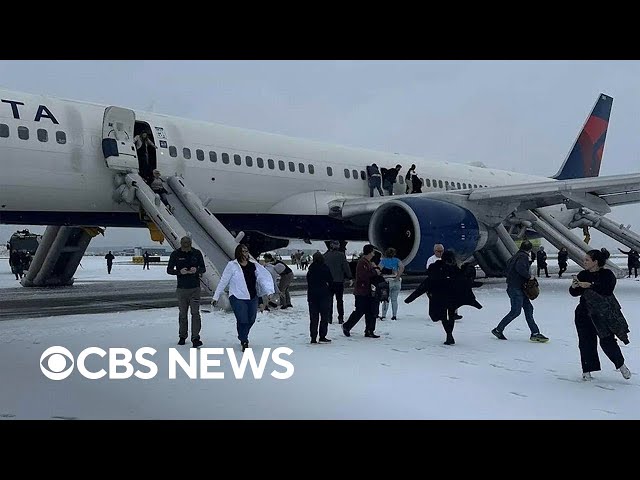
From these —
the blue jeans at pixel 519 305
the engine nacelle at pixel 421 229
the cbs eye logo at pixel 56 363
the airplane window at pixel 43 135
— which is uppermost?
the airplane window at pixel 43 135

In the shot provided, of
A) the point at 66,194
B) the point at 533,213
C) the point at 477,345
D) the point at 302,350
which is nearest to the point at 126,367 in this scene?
the point at 302,350

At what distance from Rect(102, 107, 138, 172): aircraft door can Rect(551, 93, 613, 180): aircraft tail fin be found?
18439mm

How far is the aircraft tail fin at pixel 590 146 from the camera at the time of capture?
78.7ft

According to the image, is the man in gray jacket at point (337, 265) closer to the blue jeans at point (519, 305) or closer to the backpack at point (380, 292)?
the backpack at point (380, 292)

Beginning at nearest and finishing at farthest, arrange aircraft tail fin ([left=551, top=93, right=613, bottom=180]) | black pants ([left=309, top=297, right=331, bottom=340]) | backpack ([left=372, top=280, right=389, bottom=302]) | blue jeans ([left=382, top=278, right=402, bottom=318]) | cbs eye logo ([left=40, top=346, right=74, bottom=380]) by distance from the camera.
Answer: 1. cbs eye logo ([left=40, top=346, right=74, bottom=380])
2. black pants ([left=309, top=297, right=331, bottom=340])
3. backpack ([left=372, top=280, right=389, bottom=302])
4. blue jeans ([left=382, top=278, right=402, bottom=318])
5. aircraft tail fin ([left=551, top=93, right=613, bottom=180])

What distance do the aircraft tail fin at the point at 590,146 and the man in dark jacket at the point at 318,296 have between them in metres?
19.3

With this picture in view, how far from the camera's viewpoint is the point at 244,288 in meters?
6.49

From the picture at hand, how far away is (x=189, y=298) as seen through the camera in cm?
681

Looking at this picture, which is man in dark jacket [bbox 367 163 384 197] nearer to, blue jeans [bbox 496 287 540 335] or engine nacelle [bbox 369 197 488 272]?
engine nacelle [bbox 369 197 488 272]

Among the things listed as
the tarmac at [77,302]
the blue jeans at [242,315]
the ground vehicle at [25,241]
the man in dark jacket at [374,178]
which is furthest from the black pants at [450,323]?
the ground vehicle at [25,241]

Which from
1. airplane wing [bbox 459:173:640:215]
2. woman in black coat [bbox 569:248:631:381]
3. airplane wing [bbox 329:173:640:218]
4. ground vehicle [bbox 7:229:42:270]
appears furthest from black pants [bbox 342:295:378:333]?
ground vehicle [bbox 7:229:42:270]

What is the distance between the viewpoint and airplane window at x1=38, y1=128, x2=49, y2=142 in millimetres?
9984

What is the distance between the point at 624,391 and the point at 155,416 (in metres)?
3.74

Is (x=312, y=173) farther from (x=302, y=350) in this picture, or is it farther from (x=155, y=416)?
(x=155, y=416)
